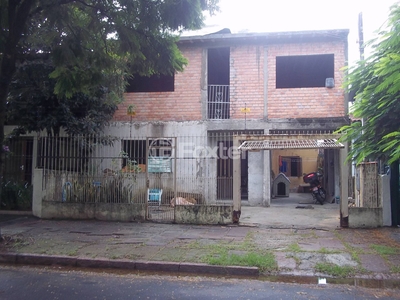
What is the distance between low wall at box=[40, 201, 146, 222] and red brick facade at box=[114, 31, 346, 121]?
17.3ft

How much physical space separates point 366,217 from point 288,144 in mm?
2663

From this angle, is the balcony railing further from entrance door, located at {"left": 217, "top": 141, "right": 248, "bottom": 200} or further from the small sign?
the small sign

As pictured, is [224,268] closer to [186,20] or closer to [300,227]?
[300,227]

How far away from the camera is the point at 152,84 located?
15.8 meters

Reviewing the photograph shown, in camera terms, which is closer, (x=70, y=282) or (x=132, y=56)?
(x=70, y=282)

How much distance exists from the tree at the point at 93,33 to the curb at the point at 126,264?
7.05 feet

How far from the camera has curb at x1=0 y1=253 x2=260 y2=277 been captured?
6324 millimetres

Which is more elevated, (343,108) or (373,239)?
(343,108)

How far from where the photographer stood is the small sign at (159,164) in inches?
418

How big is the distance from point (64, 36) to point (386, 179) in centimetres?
858

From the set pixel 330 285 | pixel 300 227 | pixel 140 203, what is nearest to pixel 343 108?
pixel 300 227

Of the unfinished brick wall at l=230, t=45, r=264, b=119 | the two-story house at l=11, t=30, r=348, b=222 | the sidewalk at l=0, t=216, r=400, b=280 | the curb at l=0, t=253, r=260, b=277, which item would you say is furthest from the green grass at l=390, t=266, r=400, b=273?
the unfinished brick wall at l=230, t=45, r=264, b=119

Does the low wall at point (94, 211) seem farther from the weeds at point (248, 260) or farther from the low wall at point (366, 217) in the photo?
the low wall at point (366, 217)

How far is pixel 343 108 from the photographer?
47.1ft
